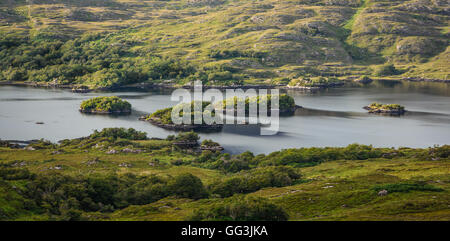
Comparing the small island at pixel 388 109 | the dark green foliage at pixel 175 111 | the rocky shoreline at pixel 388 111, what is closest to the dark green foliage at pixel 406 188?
the dark green foliage at pixel 175 111

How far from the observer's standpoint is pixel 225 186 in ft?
219

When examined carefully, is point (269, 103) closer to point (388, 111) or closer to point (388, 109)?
point (388, 111)

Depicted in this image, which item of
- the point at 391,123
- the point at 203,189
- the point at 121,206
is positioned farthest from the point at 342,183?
the point at 391,123

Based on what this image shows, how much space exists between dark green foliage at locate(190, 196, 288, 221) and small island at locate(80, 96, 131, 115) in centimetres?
14957

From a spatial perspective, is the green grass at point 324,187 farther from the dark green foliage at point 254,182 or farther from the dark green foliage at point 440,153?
the dark green foliage at point 254,182

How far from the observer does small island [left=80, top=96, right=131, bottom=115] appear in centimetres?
18538

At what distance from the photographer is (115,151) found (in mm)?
111062

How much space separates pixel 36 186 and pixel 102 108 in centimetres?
13379

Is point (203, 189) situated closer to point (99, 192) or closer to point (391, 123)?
point (99, 192)

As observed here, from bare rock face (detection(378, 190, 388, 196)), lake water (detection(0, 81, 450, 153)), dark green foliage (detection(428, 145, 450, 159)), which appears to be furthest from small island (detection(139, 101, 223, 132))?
bare rock face (detection(378, 190, 388, 196))

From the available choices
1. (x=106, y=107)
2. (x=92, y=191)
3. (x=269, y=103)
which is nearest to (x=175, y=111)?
(x=106, y=107)

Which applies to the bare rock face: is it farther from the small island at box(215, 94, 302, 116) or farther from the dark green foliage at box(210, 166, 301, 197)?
the small island at box(215, 94, 302, 116)

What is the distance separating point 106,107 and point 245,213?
154 metres

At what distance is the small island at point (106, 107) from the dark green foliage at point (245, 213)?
149571 mm
